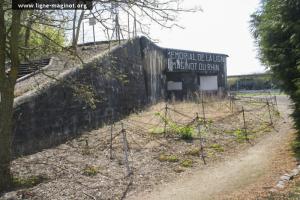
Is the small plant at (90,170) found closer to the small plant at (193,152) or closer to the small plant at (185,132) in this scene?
the small plant at (193,152)

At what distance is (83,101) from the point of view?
1452 cm

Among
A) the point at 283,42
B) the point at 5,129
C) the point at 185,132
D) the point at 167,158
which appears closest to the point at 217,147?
the point at 185,132

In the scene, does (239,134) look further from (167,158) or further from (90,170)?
(90,170)

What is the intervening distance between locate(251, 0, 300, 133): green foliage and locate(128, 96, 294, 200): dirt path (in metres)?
1.47

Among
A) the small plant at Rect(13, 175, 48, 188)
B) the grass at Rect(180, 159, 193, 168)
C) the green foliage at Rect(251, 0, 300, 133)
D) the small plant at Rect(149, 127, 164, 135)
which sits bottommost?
the grass at Rect(180, 159, 193, 168)

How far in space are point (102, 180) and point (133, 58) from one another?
1234cm

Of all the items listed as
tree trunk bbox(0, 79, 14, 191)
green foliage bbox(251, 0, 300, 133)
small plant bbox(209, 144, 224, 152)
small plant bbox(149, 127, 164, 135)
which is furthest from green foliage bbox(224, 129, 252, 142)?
tree trunk bbox(0, 79, 14, 191)

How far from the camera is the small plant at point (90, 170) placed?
379 inches

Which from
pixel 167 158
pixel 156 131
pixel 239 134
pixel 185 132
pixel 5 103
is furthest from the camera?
pixel 239 134

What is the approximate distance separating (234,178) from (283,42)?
4083 millimetres

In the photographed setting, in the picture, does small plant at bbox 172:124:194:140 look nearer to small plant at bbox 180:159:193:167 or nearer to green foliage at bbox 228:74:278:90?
small plant at bbox 180:159:193:167

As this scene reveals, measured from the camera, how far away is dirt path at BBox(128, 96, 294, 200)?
8492 millimetres

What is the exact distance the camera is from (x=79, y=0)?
8.28m

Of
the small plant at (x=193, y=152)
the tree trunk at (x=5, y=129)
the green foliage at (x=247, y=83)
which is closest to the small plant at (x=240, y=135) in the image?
the small plant at (x=193, y=152)
